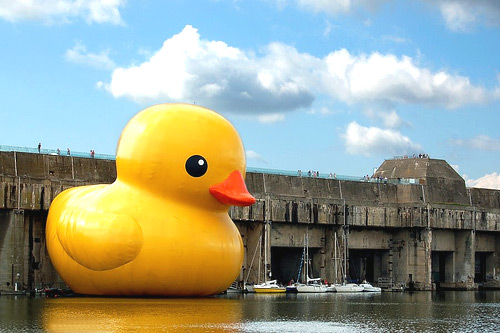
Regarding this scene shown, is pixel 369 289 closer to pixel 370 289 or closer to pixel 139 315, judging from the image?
pixel 370 289

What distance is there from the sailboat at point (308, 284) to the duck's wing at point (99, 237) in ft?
83.6

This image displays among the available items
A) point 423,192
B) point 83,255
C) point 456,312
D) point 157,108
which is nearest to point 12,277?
point 83,255

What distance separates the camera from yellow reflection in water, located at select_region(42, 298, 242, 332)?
28.7m

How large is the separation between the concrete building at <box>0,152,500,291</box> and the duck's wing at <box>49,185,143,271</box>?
1050cm

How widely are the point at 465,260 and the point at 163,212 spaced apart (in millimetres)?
43386

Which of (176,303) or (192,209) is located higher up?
(192,209)

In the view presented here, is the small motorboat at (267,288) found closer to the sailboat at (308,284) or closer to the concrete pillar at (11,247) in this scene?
the sailboat at (308,284)

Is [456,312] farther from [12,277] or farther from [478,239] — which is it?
[478,239]

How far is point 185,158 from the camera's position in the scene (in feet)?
130

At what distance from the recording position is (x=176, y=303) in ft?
126

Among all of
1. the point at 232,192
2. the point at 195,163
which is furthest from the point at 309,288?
the point at 195,163

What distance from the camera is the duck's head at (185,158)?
1560 inches

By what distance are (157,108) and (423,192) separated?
143ft

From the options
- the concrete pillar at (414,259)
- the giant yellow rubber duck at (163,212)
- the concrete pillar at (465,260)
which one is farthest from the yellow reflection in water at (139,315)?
the concrete pillar at (465,260)
